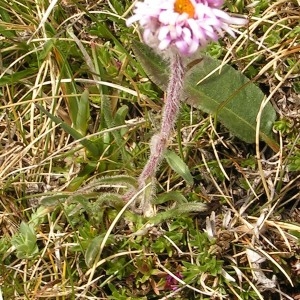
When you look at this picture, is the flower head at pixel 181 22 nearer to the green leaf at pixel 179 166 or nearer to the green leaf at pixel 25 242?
the green leaf at pixel 179 166

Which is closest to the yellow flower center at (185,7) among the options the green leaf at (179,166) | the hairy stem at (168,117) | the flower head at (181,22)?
the flower head at (181,22)

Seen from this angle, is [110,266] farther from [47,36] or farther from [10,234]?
[47,36]

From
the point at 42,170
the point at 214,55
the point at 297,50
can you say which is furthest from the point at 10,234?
the point at 297,50

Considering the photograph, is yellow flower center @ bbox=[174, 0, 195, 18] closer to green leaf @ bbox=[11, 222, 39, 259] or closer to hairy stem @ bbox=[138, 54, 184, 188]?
hairy stem @ bbox=[138, 54, 184, 188]

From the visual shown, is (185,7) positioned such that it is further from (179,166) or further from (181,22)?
(179,166)

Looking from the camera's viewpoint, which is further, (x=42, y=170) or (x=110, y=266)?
(x=42, y=170)
